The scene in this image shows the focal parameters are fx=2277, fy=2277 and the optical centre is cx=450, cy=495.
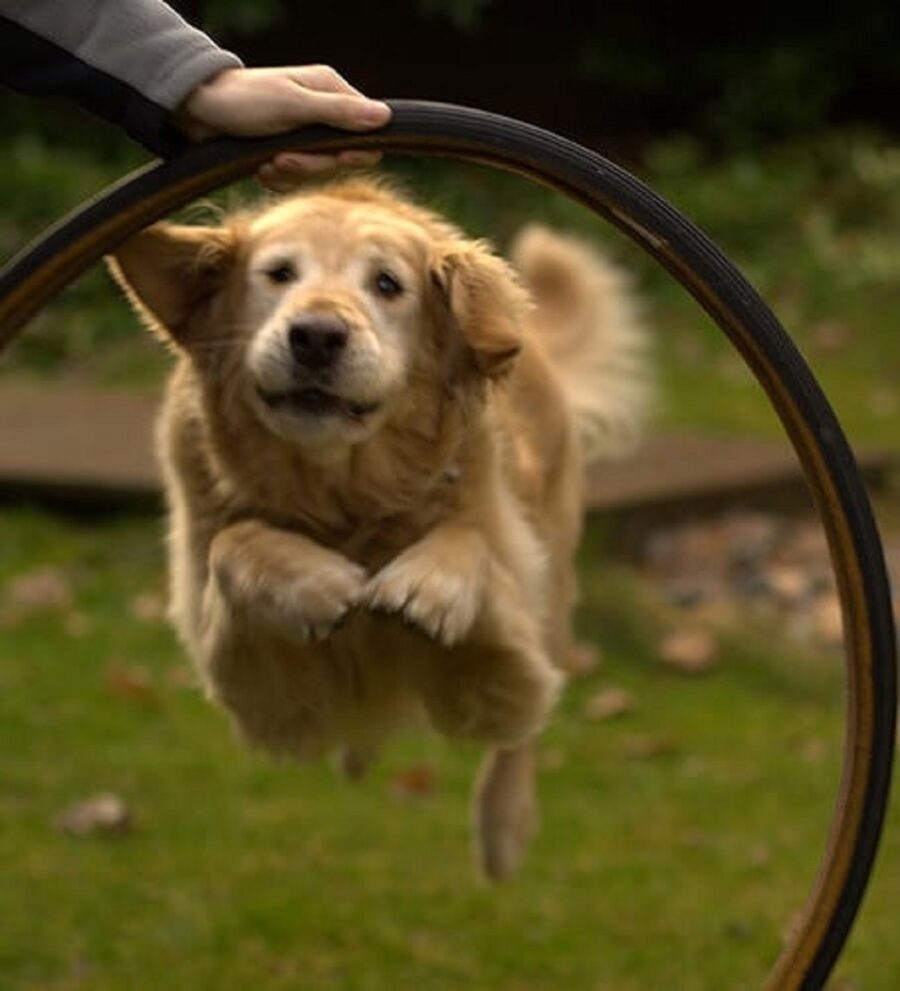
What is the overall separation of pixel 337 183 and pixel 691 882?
206 cm

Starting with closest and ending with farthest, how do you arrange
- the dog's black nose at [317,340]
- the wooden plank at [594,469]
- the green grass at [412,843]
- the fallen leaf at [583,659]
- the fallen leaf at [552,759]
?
the dog's black nose at [317,340]
the green grass at [412,843]
the fallen leaf at [552,759]
the fallen leaf at [583,659]
the wooden plank at [594,469]

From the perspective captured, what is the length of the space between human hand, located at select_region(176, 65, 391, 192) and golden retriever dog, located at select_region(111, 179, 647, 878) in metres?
0.34

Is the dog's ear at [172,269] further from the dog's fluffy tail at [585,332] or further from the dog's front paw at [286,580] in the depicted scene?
the dog's fluffy tail at [585,332]

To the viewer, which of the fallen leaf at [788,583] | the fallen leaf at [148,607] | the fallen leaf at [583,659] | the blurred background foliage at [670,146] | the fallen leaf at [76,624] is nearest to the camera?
the fallen leaf at [583,659]

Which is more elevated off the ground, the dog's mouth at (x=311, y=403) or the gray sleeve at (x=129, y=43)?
the gray sleeve at (x=129, y=43)

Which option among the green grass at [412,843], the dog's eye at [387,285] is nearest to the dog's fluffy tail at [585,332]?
the green grass at [412,843]

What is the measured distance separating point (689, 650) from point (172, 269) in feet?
10.9

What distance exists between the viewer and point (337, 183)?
371 centimetres

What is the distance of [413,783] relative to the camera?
5.57 metres

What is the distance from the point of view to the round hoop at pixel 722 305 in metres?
2.85

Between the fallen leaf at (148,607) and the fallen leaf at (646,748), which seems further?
the fallen leaf at (148,607)

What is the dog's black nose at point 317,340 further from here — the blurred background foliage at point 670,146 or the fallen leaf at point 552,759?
the blurred background foliage at point 670,146

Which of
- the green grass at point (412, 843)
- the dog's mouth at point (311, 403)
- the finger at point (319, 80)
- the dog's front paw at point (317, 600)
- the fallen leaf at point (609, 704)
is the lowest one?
the green grass at point (412, 843)

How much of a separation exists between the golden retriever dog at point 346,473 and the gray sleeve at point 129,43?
41 cm
